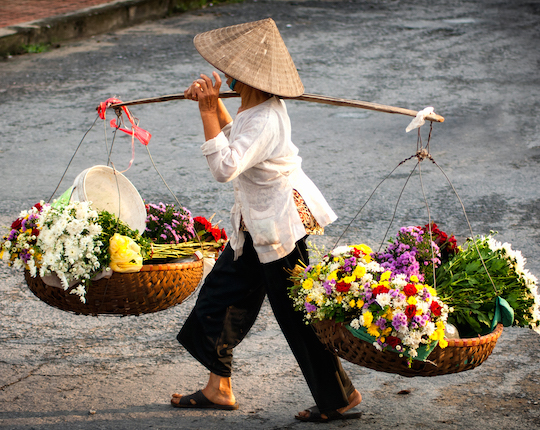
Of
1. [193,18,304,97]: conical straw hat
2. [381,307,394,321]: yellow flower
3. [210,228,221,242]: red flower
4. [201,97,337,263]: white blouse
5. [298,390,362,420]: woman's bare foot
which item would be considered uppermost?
[193,18,304,97]: conical straw hat

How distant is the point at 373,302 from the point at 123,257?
1.03 m

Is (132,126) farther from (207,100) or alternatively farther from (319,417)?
(319,417)

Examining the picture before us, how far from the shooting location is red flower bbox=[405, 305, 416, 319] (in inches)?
97.5

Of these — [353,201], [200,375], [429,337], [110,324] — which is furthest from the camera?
[353,201]

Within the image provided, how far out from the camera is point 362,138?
276 inches

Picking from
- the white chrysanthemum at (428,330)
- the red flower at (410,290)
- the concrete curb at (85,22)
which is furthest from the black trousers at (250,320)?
the concrete curb at (85,22)

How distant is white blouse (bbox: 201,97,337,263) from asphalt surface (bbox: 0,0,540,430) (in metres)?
0.84

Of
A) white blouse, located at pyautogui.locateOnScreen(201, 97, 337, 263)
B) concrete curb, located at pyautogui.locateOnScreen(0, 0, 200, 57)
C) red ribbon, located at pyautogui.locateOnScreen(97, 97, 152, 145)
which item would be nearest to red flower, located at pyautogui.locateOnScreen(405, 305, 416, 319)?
white blouse, located at pyautogui.locateOnScreen(201, 97, 337, 263)

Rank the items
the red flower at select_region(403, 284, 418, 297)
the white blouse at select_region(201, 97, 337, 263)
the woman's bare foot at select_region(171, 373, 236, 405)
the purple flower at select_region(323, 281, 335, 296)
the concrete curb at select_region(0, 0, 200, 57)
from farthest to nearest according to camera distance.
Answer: the concrete curb at select_region(0, 0, 200, 57)
the woman's bare foot at select_region(171, 373, 236, 405)
the white blouse at select_region(201, 97, 337, 263)
the purple flower at select_region(323, 281, 335, 296)
the red flower at select_region(403, 284, 418, 297)

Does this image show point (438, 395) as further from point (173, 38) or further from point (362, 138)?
point (173, 38)

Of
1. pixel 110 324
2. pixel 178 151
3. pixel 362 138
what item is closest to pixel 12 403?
pixel 110 324

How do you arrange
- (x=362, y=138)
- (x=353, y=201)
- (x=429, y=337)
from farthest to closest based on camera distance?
(x=362, y=138), (x=353, y=201), (x=429, y=337)

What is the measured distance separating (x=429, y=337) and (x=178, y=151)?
445cm

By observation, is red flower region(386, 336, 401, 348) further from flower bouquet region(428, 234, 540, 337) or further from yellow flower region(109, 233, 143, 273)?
yellow flower region(109, 233, 143, 273)
